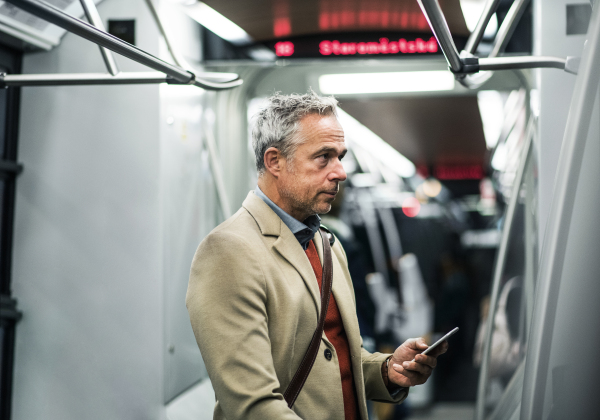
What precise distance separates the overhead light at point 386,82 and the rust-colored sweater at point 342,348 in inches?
88.8

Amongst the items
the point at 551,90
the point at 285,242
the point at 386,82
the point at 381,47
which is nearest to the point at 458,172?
the point at 386,82

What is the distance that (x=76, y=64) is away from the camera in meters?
3.35

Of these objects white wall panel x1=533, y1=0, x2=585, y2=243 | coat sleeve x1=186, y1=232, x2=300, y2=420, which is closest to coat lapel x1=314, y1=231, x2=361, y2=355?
coat sleeve x1=186, y1=232, x2=300, y2=420

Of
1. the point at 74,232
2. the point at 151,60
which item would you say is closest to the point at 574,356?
the point at 151,60

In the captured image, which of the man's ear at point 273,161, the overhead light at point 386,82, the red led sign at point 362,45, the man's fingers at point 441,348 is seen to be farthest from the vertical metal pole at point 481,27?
the overhead light at point 386,82

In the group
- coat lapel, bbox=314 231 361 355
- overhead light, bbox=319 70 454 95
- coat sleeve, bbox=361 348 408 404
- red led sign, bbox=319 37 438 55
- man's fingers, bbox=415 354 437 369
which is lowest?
coat sleeve, bbox=361 348 408 404

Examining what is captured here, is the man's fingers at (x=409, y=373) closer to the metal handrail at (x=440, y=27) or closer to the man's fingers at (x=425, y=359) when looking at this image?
the man's fingers at (x=425, y=359)

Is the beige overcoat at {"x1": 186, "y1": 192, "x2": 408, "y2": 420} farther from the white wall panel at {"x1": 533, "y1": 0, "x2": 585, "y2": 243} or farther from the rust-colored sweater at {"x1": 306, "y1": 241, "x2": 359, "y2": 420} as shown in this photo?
the white wall panel at {"x1": 533, "y1": 0, "x2": 585, "y2": 243}

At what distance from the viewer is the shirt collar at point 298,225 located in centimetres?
212

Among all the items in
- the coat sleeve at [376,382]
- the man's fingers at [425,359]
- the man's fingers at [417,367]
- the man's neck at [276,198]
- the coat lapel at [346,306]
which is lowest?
the coat sleeve at [376,382]

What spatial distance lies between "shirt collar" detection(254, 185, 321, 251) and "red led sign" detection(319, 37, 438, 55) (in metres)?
1.77

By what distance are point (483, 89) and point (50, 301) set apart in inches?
114

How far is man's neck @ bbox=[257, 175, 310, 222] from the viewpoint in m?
2.14

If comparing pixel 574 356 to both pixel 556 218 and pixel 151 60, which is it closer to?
pixel 556 218
